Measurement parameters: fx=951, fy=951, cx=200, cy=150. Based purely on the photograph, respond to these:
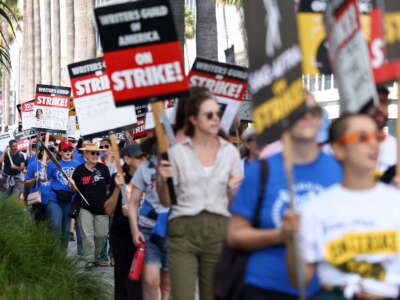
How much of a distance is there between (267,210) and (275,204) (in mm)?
45

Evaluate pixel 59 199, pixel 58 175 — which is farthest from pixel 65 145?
pixel 59 199

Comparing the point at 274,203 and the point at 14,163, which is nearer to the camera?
the point at 274,203

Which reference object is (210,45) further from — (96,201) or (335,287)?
(335,287)

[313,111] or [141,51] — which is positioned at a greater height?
[141,51]

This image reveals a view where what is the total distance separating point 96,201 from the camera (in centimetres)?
1396

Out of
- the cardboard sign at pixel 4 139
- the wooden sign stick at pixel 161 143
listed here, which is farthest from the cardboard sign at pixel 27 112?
the wooden sign stick at pixel 161 143

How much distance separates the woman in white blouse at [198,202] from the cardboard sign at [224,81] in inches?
91.2

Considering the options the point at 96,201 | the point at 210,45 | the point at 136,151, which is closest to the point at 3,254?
the point at 136,151

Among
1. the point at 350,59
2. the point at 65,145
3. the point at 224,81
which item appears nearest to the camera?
the point at 350,59

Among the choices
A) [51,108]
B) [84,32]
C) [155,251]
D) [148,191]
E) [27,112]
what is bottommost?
[155,251]

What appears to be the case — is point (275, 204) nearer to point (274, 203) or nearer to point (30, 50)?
point (274, 203)

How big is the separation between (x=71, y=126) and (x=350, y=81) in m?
17.3

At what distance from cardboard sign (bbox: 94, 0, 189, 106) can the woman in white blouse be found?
1.34 ft

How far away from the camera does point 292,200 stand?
404cm
